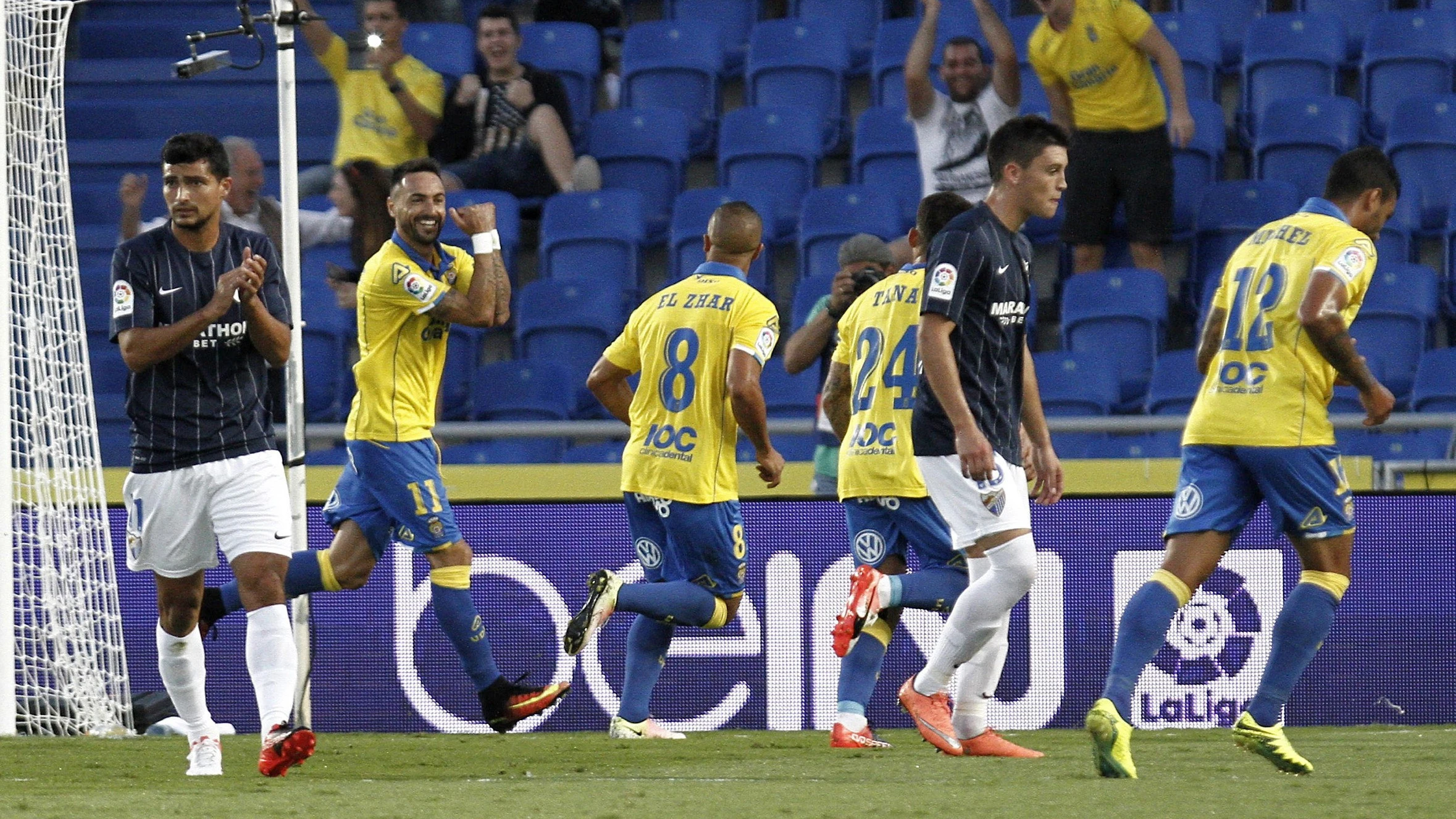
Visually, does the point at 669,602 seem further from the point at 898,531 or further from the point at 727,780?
the point at 727,780

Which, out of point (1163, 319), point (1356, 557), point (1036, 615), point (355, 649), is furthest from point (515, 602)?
point (1163, 319)

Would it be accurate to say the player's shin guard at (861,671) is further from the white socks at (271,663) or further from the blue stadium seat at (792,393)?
the blue stadium seat at (792,393)

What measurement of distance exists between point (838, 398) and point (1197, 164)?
4528 millimetres

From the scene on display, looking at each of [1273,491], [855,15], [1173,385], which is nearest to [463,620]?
[1273,491]

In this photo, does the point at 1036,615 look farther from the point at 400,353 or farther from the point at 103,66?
the point at 103,66

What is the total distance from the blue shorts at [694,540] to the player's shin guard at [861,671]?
1.72 feet

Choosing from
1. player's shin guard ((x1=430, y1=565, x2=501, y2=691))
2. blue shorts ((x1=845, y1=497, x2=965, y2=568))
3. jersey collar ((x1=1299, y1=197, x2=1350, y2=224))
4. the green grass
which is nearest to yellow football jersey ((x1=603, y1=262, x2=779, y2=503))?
blue shorts ((x1=845, y1=497, x2=965, y2=568))

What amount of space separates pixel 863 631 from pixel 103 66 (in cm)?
873

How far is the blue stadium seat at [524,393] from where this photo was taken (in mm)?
10148

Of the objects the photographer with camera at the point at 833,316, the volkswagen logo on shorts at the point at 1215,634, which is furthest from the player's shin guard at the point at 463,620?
the volkswagen logo on shorts at the point at 1215,634

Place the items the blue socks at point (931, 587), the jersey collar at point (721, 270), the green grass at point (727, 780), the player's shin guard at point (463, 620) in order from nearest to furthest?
the green grass at point (727, 780) < the blue socks at point (931, 587) < the player's shin guard at point (463, 620) < the jersey collar at point (721, 270)

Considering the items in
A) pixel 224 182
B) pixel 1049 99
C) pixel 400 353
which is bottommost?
pixel 400 353

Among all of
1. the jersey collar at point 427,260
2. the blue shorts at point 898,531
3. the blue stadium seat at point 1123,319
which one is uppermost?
the jersey collar at point 427,260

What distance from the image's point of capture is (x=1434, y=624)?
7867mm
